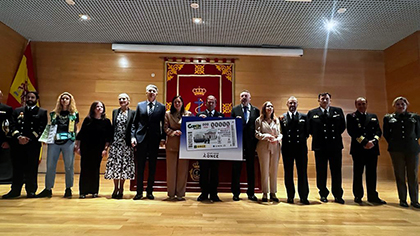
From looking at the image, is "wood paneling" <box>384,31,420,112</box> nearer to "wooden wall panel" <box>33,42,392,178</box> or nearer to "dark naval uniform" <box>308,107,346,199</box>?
"wooden wall panel" <box>33,42,392,178</box>

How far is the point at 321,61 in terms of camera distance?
7.55 m

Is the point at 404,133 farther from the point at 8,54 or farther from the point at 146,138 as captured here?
the point at 8,54

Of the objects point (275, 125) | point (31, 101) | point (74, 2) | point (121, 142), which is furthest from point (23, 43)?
point (275, 125)

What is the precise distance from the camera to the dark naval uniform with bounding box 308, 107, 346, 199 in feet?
12.0

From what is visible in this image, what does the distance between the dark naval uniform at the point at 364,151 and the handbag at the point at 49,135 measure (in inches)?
164

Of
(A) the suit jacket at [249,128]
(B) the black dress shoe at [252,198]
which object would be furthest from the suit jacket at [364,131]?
(B) the black dress shoe at [252,198]

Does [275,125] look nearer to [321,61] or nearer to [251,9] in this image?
[251,9]

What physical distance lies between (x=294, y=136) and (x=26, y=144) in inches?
147

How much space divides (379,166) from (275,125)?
5252mm

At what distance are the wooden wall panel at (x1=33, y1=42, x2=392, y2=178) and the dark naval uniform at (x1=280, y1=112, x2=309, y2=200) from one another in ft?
12.3

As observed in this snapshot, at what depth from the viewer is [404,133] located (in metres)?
3.55

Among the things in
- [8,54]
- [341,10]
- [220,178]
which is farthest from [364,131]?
[8,54]

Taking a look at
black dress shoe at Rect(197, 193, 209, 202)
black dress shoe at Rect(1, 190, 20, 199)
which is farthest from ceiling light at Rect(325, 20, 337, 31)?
black dress shoe at Rect(1, 190, 20, 199)

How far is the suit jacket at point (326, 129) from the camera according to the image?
367 centimetres
